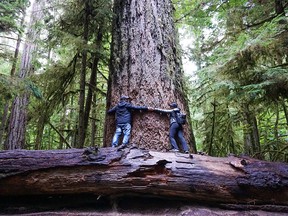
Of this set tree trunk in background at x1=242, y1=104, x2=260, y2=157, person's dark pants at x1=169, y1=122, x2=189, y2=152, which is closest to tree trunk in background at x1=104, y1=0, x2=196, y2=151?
person's dark pants at x1=169, y1=122, x2=189, y2=152

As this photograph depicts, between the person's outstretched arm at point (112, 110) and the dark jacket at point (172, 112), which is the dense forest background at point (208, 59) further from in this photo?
the person's outstretched arm at point (112, 110)

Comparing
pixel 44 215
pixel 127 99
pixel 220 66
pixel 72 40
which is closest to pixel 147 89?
pixel 127 99

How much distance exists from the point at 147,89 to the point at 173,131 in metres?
0.67

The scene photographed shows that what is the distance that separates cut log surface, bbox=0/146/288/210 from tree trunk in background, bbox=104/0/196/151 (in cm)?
71

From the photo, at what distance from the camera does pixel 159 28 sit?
11.9ft

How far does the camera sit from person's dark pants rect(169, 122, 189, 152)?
10.0 feet

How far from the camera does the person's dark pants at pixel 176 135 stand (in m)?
3.06

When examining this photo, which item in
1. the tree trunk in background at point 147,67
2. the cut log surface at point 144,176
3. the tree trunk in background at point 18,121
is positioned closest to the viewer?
the cut log surface at point 144,176

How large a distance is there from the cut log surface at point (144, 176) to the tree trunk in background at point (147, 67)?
28.0 inches

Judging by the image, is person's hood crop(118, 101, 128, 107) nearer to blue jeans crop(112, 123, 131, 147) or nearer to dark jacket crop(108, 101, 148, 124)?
dark jacket crop(108, 101, 148, 124)

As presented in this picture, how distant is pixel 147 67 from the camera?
11.0 feet

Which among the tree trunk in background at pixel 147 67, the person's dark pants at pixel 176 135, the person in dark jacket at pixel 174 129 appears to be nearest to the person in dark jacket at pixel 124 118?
the tree trunk in background at pixel 147 67

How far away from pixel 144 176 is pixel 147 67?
1.64 meters

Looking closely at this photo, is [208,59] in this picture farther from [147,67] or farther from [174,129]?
[174,129]
